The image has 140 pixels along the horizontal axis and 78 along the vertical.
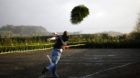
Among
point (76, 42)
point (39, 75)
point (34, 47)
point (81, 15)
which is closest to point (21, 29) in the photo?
point (81, 15)

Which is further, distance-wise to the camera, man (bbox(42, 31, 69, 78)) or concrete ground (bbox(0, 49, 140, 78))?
concrete ground (bbox(0, 49, 140, 78))

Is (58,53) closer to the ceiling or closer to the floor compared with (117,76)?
closer to the ceiling

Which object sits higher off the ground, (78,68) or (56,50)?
(56,50)

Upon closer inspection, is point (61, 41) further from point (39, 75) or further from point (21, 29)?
point (21, 29)

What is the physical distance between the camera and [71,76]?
1466 cm

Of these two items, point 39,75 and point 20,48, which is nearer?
point 39,75

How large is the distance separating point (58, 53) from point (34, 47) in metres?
25.9

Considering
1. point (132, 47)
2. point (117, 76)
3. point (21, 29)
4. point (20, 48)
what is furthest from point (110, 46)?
point (21, 29)

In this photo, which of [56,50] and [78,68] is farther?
[78,68]

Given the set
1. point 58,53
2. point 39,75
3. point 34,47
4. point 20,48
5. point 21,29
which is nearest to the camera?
point 58,53

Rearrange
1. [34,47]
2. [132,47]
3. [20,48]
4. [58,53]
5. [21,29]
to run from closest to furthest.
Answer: [58,53], [20,48], [34,47], [132,47], [21,29]

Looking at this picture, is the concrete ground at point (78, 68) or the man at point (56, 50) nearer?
the man at point (56, 50)

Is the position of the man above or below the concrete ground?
above

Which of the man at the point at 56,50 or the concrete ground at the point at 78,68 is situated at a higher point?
the man at the point at 56,50
